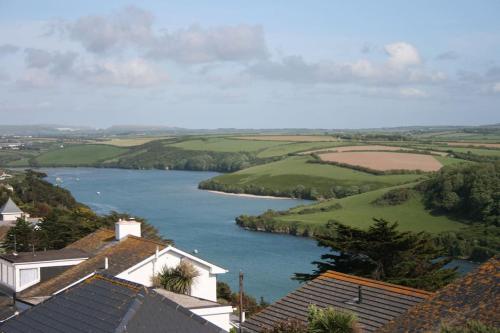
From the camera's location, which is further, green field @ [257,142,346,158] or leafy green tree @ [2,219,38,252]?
green field @ [257,142,346,158]

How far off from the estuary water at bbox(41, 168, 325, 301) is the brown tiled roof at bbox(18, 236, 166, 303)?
15721 millimetres

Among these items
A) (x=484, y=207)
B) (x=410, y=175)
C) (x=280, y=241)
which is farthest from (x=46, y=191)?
(x=410, y=175)

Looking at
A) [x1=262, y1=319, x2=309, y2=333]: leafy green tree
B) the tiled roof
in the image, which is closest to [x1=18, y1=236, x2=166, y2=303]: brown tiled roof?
the tiled roof

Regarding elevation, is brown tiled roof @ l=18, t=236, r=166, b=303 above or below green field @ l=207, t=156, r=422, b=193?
above

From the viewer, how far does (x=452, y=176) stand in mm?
73312

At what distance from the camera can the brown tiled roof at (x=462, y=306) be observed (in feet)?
29.2

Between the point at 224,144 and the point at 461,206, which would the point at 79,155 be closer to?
the point at 224,144

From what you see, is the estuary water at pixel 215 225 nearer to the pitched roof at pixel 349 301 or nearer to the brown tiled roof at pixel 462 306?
the pitched roof at pixel 349 301

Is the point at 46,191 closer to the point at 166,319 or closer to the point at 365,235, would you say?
Answer: the point at 365,235

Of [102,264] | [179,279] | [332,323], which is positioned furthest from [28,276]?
[332,323]

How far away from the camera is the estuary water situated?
139 feet

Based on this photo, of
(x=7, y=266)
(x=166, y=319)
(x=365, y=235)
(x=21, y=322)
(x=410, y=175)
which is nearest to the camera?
(x=166, y=319)

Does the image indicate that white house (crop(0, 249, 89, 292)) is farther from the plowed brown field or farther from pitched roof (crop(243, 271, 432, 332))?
the plowed brown field

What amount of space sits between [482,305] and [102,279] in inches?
197
